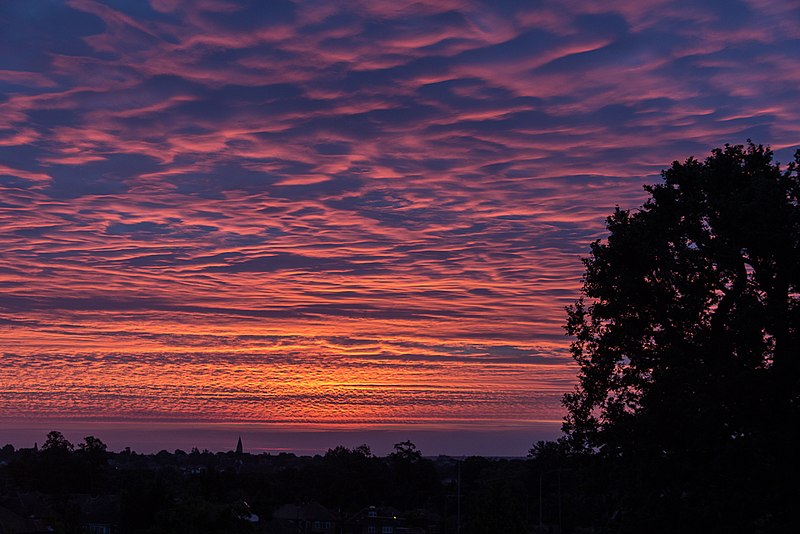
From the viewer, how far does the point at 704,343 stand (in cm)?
2647

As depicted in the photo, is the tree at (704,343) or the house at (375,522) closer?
the tree at (704,343)

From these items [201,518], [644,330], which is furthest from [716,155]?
[201,518]

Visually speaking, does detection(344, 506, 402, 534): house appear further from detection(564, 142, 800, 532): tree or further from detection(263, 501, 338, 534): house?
detection(564, 142, 800, 532): tree

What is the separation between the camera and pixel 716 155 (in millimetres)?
27891

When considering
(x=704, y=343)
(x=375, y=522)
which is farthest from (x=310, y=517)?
(x=704, y=343)

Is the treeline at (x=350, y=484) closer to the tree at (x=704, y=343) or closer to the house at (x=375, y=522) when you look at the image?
A: the house at (x=375, y=522)

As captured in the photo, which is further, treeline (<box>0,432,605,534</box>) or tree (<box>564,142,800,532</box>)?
treeline (<box>0,432,605,534</box>)

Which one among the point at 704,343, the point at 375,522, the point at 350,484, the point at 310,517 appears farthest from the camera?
the point at 350,484

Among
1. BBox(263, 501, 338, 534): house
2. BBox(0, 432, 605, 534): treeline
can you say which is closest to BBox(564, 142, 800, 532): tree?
BBox(0, 432, 605, 534): treeline

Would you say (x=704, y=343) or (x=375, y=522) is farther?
(x=375, y=522)

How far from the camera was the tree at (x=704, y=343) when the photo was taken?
974 inches

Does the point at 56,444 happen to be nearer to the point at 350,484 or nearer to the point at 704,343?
the point at 350,484

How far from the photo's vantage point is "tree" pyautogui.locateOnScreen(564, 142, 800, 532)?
24.8 m

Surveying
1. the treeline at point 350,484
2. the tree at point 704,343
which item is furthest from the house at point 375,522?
the tree at point 704,343
